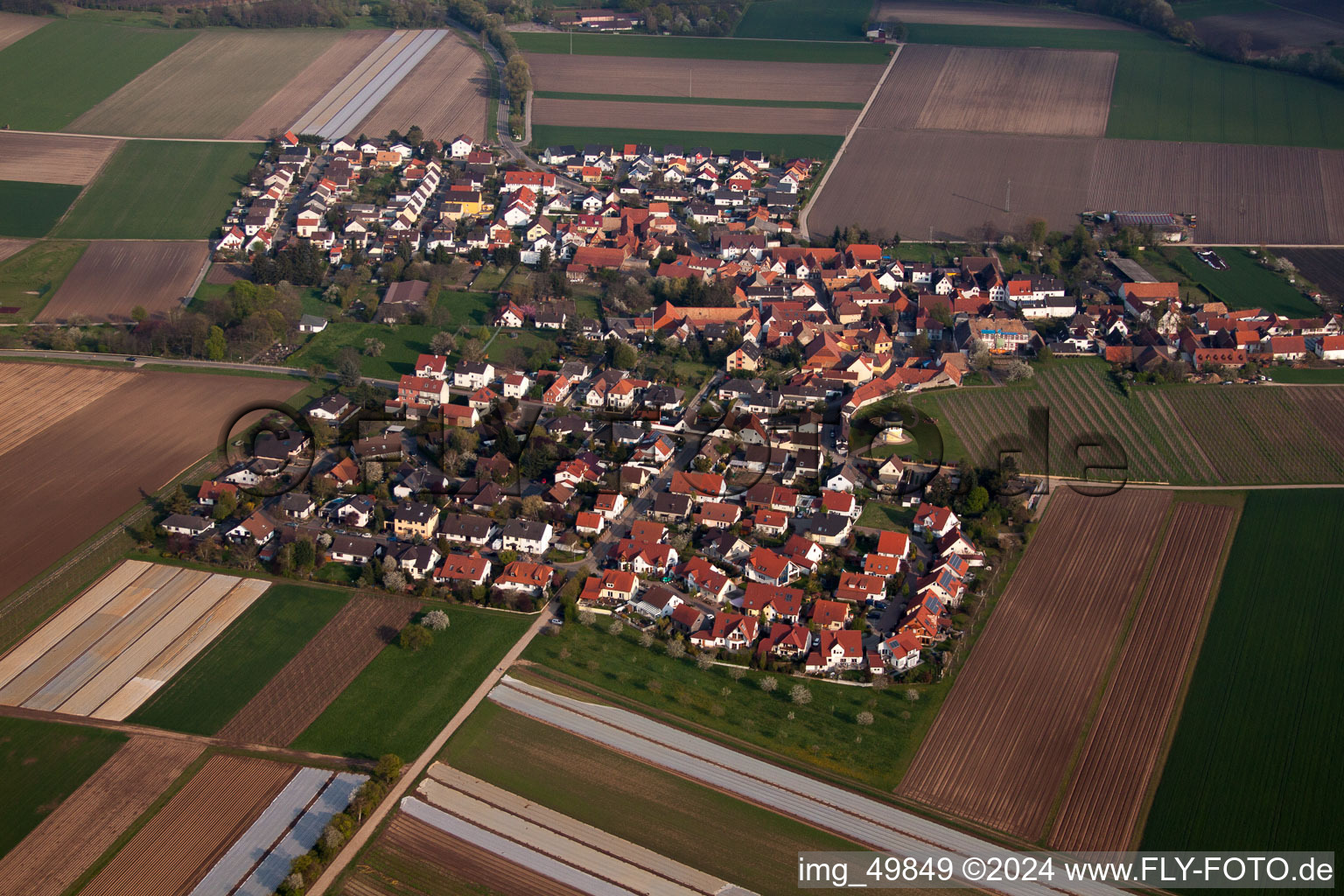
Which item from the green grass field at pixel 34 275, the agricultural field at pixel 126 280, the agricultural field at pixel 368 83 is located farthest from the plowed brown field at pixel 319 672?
the agricultural field at pixel 368 83

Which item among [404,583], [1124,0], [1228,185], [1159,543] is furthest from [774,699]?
[1124,0]

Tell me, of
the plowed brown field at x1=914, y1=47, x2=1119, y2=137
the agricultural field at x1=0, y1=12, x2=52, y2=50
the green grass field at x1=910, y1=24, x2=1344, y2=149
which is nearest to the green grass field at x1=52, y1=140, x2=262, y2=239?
the agricultural field at x1=0, y1=12, x2=52, y2=50

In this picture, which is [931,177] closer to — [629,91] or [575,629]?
[629,91]

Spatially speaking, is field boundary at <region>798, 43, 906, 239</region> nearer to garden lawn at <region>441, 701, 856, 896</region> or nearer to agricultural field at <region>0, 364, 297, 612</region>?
agricultural field at <region>0, 364, 297, 612</region>

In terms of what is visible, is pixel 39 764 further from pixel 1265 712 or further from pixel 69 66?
pixel 69 66

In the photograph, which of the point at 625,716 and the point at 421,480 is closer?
the point at 625,716

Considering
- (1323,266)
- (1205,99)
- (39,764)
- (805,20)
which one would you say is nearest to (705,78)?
(805,20)
